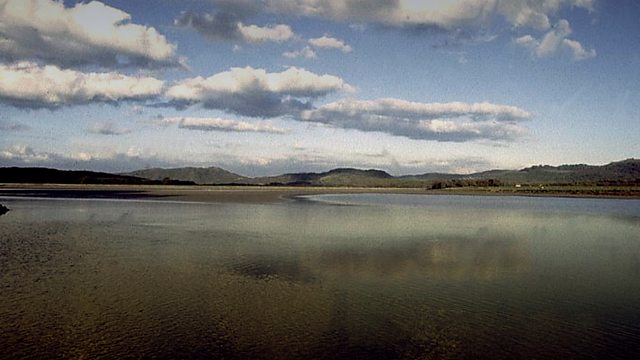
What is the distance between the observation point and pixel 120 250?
2516 centimetres

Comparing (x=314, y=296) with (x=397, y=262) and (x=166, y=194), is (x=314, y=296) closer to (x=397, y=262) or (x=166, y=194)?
(x=397, y=262)

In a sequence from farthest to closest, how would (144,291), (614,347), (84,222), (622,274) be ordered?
(84,222) → (622,274) → (144,291) → (614,347)

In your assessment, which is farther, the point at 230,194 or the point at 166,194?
the point at 230,194

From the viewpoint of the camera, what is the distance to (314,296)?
16344 millimetres

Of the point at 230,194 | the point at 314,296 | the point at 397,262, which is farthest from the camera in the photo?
the point at 230,194

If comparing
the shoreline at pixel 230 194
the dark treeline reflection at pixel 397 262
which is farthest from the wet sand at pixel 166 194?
the dark treeline reflection at pixel 397 262

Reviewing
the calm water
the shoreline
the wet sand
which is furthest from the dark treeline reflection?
the wet sand

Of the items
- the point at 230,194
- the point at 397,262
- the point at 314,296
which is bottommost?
the point at 314,296

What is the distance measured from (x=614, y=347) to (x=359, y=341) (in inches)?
245

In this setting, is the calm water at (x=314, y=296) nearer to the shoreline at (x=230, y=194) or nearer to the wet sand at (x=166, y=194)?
the shoreline at (x=230, y=194)

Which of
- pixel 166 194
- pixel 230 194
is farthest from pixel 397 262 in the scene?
pixel 230 194

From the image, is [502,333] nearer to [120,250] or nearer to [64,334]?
[64,334]

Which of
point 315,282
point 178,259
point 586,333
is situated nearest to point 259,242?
point 178,259

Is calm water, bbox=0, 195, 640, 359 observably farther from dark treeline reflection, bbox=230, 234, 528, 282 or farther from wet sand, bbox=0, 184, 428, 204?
wet sand, bbox=0, 184, 428, 204
